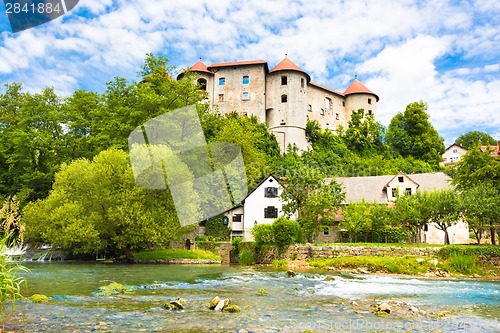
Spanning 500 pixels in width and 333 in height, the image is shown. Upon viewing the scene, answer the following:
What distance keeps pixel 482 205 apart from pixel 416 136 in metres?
52.0

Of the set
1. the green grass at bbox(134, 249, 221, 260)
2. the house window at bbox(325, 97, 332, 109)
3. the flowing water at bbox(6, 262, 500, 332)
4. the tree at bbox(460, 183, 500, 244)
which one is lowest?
the flowing water at bbox(6, 262, 500, 332)

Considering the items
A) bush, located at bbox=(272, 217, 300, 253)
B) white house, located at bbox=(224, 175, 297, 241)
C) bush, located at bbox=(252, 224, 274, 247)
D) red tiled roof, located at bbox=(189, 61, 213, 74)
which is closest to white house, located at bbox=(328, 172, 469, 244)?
white house, located at bbox=(224, 175, 297, 241)

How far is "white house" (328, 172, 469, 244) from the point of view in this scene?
134ft

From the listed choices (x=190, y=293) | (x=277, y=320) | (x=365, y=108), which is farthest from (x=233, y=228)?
(x=365, y=108)

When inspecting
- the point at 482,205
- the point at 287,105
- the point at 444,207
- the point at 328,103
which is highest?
the point at 328,103

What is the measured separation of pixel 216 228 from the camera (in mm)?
46156

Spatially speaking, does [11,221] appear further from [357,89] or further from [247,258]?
[357,89]

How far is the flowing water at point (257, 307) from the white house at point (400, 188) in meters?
21.8

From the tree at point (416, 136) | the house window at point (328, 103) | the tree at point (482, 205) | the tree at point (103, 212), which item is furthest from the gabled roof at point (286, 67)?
the tree at point (482, 205)

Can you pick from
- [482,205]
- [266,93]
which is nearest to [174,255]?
[482,205]

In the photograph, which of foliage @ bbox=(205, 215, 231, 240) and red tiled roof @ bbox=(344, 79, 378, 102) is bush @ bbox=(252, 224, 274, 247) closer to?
foliage @ bbox=(205, 215, 231, 240)

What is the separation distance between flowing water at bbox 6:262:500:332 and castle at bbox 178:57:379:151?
53242mm

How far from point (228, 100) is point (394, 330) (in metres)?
66.4

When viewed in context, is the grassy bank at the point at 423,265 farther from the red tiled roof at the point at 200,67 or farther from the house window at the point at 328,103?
the house window at the point at 328,103
